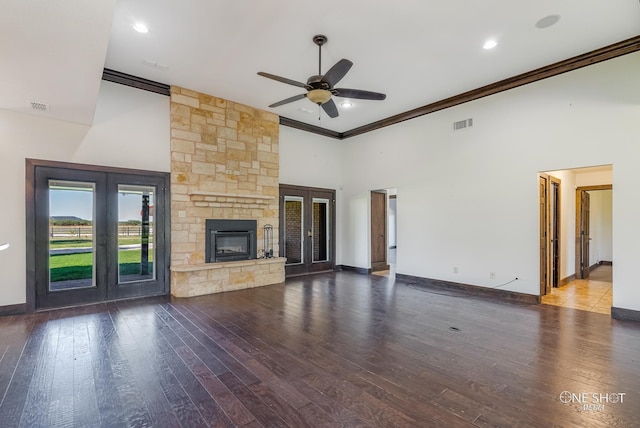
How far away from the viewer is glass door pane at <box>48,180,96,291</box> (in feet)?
15.3

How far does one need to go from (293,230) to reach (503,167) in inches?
186

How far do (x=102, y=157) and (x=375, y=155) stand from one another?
5.73 m

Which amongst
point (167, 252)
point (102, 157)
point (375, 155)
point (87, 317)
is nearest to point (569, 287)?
point (375, 155)

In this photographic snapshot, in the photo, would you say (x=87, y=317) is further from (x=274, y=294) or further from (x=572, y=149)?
(x=572, y=149)

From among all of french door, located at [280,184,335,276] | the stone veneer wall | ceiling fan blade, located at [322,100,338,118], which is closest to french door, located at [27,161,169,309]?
the stone veneer wall

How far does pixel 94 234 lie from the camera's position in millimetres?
4961

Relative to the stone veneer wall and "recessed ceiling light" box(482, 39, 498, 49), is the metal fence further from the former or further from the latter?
"recessed ceiling light" box(482, 39, 498, 49)

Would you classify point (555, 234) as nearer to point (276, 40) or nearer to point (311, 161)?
point (311, 161)

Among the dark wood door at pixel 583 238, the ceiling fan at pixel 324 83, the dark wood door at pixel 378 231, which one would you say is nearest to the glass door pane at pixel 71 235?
the ceiling fan at pixel 324 83

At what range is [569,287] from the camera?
618 centimetres

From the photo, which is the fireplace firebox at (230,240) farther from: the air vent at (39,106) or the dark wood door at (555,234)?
the dark wood door at (555,234)

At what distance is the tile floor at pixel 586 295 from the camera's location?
4816 mm

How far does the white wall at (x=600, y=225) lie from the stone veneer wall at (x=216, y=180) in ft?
29.3

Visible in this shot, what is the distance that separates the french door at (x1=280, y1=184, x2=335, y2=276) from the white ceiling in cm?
301
